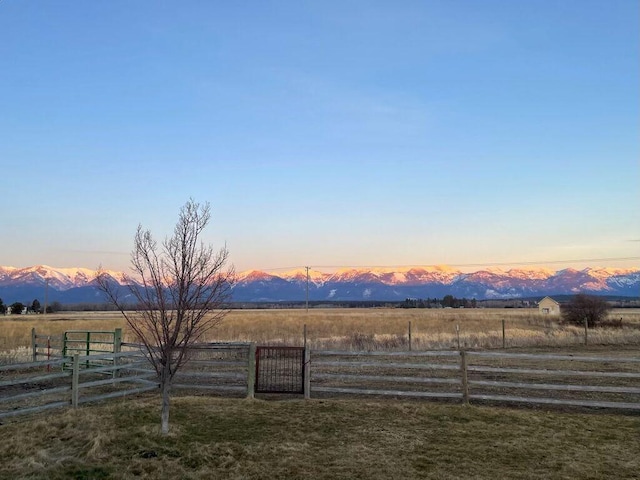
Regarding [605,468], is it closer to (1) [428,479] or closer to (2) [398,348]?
(1) [428,479]

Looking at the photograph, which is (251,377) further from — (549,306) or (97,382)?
(549,306)

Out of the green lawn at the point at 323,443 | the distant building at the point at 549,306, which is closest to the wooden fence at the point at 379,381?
the green lawn at the point at 323,443

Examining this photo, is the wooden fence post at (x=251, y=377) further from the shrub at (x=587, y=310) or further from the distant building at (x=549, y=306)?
the distant building at (x=549, y=306)

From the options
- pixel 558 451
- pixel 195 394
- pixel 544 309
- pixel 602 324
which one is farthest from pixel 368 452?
pixel 544 309

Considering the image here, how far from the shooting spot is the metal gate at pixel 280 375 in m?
13.5

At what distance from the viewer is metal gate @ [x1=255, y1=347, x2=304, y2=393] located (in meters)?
13.5

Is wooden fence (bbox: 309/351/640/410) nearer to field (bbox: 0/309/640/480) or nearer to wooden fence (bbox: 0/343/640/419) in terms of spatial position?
wooden fence (bbox: 0/343/640/419)

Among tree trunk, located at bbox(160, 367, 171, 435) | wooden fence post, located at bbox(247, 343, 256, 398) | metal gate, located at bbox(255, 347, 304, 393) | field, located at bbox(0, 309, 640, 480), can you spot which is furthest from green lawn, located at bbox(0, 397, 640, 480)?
metal gate, located at bbox(255, 347, 304, 393)

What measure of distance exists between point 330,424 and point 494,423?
3.27 meters

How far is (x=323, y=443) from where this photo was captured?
29.1 feet

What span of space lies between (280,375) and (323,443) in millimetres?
8714

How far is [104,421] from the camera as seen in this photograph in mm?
9797

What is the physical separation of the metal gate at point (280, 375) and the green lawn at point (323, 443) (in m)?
1.88

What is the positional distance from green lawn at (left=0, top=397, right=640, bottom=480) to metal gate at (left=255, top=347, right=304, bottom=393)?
1.88 meters
